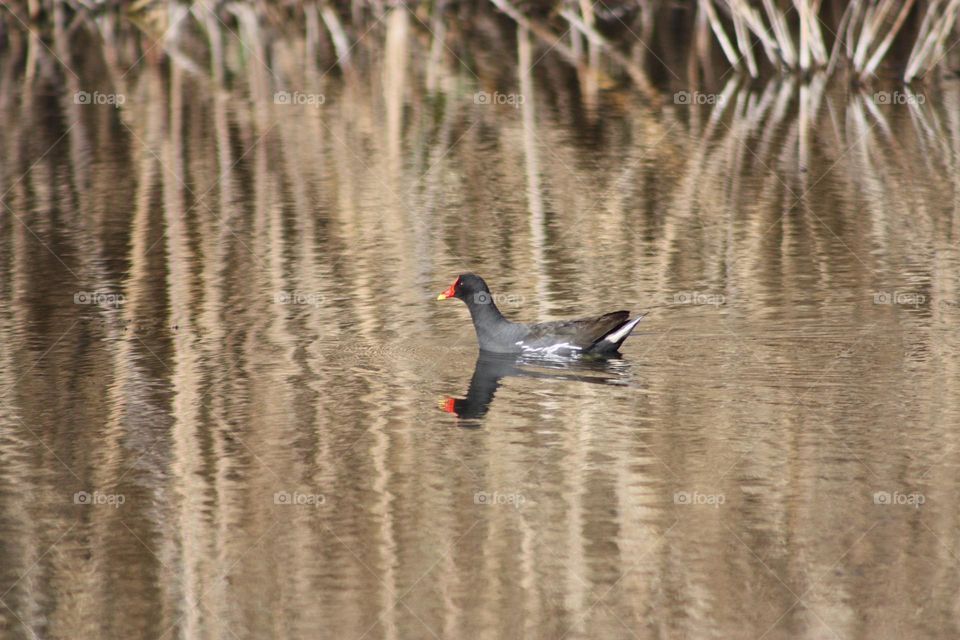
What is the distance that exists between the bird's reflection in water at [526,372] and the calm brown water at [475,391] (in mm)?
45

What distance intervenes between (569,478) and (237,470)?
1743 mm

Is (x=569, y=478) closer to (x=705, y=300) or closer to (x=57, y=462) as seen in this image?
(x=57, y=462)

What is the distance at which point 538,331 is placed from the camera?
35.3ft
